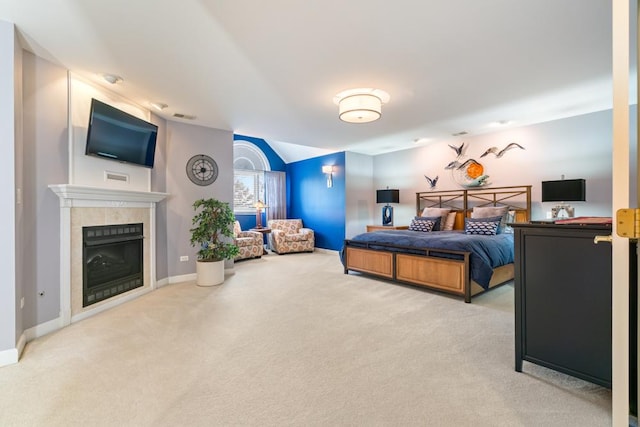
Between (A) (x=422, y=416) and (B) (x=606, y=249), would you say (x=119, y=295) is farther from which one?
(B) (x=606, y=249)

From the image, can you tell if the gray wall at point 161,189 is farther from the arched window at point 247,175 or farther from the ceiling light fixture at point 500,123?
the ceiling light fixture at point 500,123

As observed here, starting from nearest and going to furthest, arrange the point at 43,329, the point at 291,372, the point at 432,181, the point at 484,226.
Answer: the point at 291,372 → the point at 43,329 → the point at 484,226 → the point at 432,181

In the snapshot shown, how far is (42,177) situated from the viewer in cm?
280

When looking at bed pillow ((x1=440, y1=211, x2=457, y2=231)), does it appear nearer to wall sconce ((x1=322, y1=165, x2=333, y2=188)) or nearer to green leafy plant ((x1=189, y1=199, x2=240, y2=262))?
wall sconce ((x1=322, y1=165, x2=333, y2=188))

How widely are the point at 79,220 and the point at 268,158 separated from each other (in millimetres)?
5840

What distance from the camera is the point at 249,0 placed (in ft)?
6.40

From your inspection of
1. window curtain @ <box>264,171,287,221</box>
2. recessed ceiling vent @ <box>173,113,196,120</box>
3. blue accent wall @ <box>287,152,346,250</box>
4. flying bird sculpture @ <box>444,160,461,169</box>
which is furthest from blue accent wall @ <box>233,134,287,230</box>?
flying bird sculpture @ <box>444,160,461,169</box>

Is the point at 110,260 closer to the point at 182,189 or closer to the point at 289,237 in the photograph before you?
the point at 182,189

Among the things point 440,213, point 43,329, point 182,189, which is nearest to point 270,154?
point 182,189

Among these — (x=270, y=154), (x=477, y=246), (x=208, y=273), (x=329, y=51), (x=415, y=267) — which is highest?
(x=270, y=154)

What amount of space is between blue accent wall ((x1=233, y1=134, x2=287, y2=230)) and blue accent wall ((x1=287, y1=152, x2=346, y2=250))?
35cm

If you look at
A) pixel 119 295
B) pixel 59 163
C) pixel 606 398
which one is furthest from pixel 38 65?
pixel 606 398

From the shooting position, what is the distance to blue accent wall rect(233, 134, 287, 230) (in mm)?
8156

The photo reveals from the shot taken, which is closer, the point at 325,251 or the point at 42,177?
the point at 42,177
